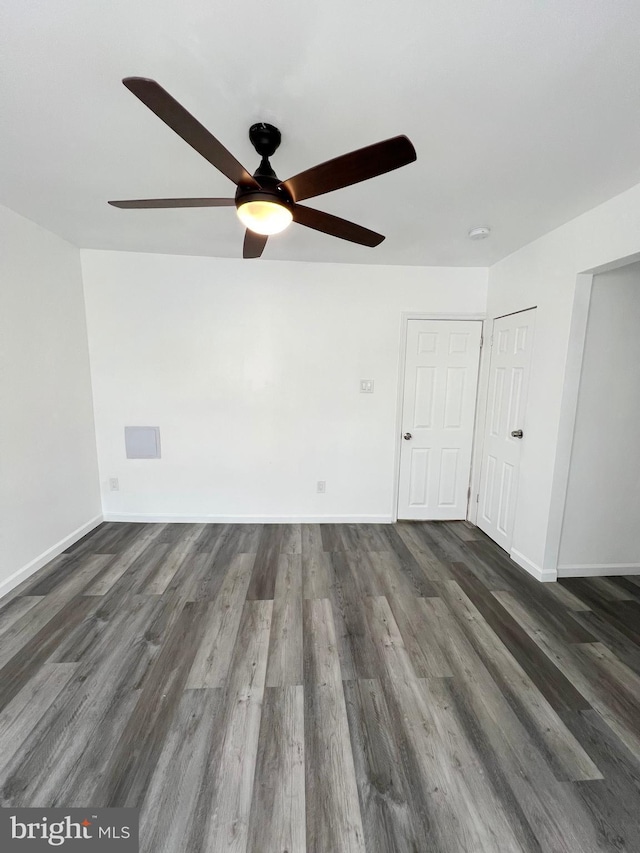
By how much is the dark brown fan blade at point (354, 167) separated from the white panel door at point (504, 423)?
78.4 inches

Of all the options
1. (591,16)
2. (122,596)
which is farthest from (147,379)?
(591,16)

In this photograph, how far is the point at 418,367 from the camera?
3.10 m

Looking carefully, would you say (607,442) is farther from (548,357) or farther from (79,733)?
(79,733)

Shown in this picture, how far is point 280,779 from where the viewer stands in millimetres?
1172

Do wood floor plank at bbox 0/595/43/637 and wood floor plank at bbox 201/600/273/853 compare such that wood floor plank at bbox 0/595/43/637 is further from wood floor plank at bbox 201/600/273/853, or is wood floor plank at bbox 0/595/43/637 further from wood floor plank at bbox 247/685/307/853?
wood floor plank at bbox 247/685/307/853

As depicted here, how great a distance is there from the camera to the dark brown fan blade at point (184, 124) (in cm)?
80

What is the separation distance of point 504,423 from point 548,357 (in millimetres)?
676

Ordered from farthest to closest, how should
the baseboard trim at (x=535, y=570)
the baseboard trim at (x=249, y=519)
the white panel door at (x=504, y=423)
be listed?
the baseboard trim at (x=249, y=519), the white panel door at (x=504, y=423), the baseboard trim at (x=535, y=570)

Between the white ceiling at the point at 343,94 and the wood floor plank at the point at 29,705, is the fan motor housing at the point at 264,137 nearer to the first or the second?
the white ceiling at the point at 343,94

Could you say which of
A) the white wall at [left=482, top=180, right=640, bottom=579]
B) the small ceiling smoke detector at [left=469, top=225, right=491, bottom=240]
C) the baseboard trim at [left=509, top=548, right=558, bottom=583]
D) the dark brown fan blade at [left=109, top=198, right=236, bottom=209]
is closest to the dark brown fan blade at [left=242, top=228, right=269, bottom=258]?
the dark brown fan blade at [left=109, top=198, right=236, bottom=209]

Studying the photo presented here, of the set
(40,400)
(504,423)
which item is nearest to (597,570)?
(504,423)

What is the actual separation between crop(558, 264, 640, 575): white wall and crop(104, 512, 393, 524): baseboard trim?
1.55 m

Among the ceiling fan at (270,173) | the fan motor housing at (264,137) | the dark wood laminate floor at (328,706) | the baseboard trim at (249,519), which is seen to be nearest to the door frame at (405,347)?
the baseboard trim at (249,519)

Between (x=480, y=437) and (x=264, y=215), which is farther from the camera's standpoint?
(x=480, y=437)
